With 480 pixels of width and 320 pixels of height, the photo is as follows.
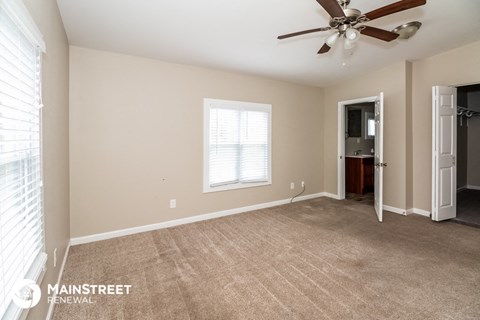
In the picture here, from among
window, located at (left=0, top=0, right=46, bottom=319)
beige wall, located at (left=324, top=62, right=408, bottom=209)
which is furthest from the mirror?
window, located at (left=0, top=0, right=46, bottom=319)

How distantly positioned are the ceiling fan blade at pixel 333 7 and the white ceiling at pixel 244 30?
0.56m

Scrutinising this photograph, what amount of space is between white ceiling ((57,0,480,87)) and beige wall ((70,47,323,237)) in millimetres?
283

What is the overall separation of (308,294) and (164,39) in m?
3.15

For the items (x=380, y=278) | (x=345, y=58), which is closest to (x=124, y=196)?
(x=380, y=278)

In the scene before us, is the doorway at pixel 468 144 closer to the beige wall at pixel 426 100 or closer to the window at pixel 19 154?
the beige wall at pixel 426 100

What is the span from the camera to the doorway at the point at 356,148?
487 cm

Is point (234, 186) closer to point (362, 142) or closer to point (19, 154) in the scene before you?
point (19, 154)

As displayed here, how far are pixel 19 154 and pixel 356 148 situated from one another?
623 centimetres

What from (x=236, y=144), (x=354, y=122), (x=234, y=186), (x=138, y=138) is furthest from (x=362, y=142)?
(x=138, y=138)

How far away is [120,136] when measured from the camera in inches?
122

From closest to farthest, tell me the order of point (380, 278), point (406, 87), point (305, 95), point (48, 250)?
point (48, 250) → point (380, 278) → point (406, 87) → point (305, 95)

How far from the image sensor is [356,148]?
19.0 feet

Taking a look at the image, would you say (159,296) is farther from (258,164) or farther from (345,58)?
(345,58)

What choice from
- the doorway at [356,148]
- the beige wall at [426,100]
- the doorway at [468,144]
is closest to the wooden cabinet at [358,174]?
the doorway at [356,148]
